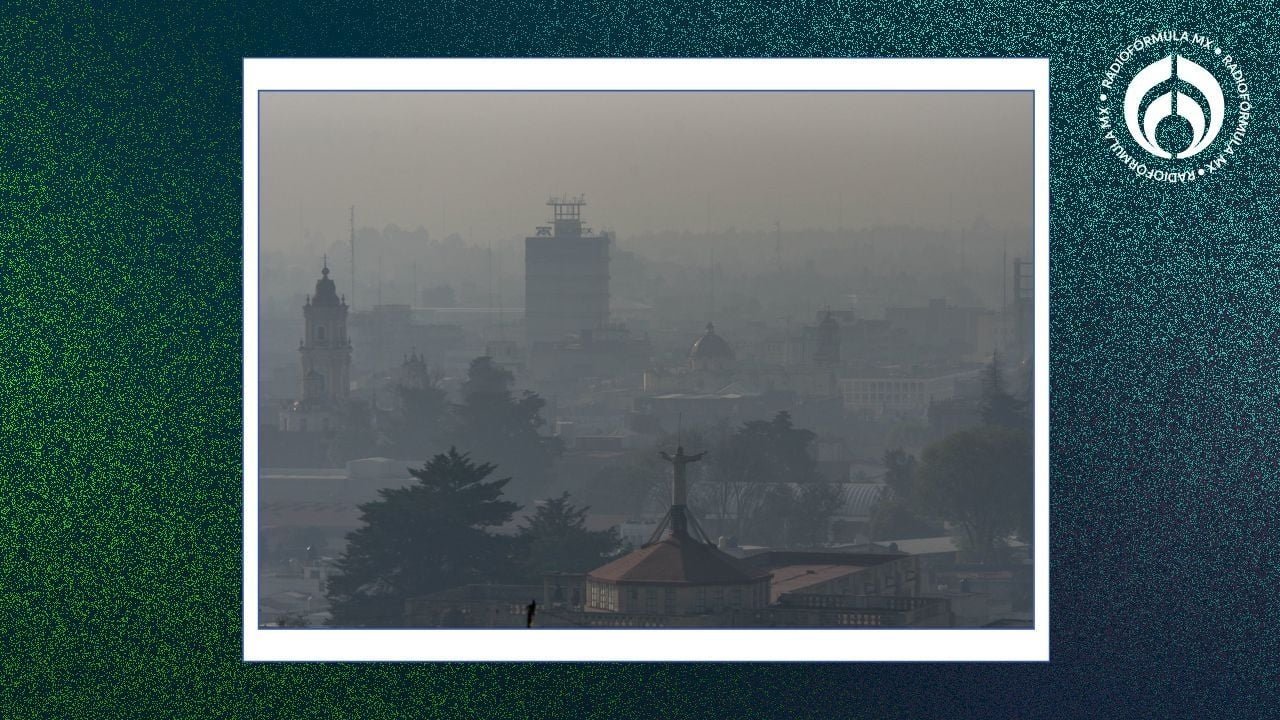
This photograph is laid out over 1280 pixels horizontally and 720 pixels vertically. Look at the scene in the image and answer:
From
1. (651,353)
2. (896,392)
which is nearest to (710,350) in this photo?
(651,353)

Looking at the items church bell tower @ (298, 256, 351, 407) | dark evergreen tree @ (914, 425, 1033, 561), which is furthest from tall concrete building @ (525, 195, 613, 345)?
dark evergreen tree @ (914, 425, 1033, 561)

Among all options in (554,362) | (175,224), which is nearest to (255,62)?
(175,224)

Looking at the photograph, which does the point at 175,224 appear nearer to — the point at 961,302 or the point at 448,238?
the point at 448,238

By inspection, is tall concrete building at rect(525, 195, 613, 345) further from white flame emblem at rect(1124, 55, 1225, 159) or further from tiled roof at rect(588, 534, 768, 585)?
white flame emblem at rect(1124, 55, 1225, 159)

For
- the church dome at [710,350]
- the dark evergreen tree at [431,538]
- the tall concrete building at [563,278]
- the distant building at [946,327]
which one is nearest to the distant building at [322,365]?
the dark evergreen tree at [431,538]

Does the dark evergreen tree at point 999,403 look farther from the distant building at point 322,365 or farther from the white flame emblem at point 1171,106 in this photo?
the distant building at point 322,365
